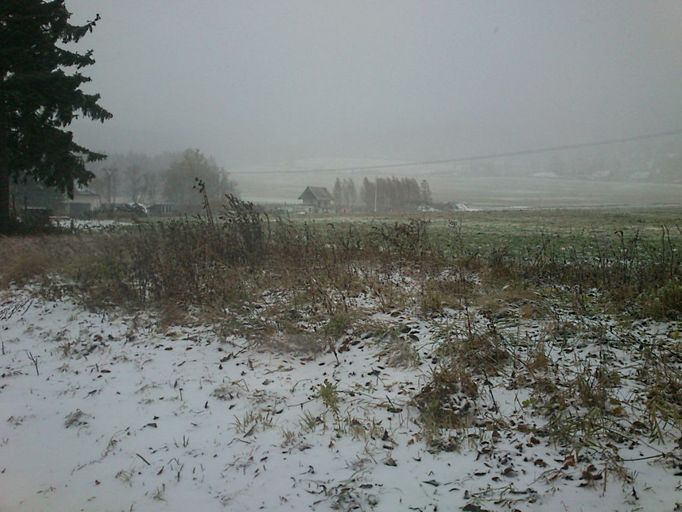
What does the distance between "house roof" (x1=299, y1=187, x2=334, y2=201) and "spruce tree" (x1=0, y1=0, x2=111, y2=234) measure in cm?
1199

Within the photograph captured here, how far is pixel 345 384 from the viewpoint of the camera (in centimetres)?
482

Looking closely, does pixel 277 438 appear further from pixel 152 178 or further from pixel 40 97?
pixel 152 178

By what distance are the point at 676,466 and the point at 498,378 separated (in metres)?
1.64

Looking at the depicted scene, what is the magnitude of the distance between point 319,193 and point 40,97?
1520cm

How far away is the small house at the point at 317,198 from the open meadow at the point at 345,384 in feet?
49.4

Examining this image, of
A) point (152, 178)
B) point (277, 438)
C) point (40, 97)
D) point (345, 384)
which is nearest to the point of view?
point (277, 438)

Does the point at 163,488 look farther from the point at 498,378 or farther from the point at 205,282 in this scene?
the point at 205,282

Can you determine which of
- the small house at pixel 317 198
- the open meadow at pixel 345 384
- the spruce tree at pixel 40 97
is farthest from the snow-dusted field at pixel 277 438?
the small house at pixel 317 198

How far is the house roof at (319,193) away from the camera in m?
26.0

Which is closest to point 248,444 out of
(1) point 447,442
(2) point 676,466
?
(1) point 447,442

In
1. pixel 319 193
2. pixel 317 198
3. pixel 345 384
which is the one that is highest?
pixel 319 193

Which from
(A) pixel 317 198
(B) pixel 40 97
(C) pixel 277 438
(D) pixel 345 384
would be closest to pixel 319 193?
(A) pixel 317 198

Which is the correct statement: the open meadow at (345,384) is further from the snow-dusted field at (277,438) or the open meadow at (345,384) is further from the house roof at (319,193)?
the house roof at (319,193)

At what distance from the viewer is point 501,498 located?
10.1 ft
